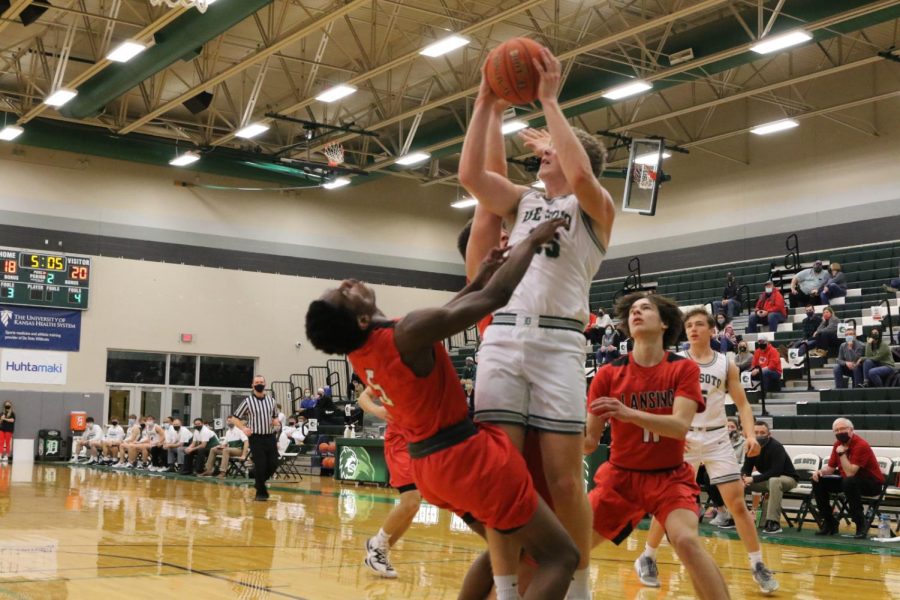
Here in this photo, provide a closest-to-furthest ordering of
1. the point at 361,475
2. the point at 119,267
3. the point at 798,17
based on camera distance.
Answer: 1. the point at 798,17
2. the point at 361,475
3. the point at 119,267

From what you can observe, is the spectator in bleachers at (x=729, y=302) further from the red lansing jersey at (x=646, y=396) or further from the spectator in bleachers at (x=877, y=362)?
the red lansing jersey at (x=646, y=396)

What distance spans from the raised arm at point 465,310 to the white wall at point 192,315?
→ 933 inches

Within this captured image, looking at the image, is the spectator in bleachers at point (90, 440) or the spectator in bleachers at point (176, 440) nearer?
the spectator in bleachers at point (176, 440)

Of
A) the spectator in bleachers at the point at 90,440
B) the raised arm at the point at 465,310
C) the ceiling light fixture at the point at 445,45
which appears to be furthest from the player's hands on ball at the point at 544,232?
the spectator in bleachers at the point at 90,440

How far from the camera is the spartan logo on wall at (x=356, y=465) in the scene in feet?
57.6

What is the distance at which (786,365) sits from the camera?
58.9 feet

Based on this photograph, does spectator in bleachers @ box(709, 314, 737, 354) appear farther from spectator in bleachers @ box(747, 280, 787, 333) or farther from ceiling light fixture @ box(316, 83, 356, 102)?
ceiling light fixture @ box(316, 83, 356, 102)

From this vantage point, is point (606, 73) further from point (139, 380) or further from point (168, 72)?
point (139, 380)

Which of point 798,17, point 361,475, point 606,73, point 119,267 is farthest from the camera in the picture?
point 119,267

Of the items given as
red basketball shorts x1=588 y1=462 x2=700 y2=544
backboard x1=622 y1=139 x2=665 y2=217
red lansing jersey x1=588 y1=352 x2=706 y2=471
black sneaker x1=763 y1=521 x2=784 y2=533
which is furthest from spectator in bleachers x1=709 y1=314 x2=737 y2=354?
red basketball shorts x1=588 y1=462 x2=700 y2=544

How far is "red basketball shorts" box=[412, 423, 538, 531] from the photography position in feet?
10.4

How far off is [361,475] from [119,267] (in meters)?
11.4

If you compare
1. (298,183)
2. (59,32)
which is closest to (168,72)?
(59,32)

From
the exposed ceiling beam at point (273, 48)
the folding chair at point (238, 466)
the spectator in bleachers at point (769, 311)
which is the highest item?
the exposed ceiling beam at point (273, 48)
